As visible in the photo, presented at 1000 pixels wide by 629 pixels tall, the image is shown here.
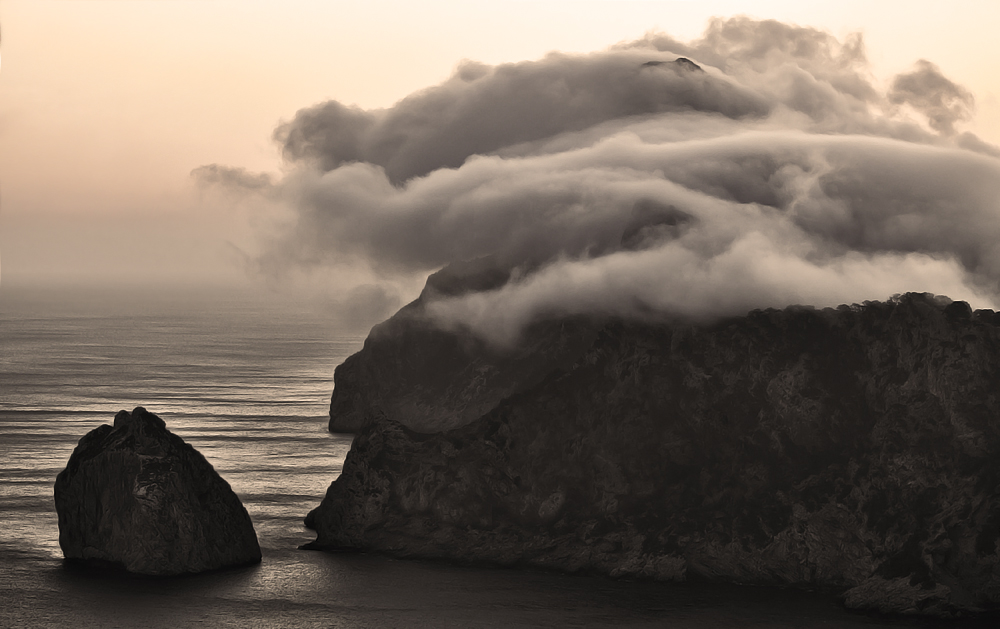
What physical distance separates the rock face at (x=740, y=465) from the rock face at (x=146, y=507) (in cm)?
769

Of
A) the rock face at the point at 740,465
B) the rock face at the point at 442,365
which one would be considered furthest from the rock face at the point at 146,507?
the rock face at the point at 442,365

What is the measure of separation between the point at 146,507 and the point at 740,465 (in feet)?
112

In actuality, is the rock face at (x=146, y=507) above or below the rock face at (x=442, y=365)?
below

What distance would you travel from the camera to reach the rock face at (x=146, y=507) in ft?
192

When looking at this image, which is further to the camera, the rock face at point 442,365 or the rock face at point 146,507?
the rock face at point 442,365

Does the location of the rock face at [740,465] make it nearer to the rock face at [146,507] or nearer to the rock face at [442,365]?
the rock face at [442,365]

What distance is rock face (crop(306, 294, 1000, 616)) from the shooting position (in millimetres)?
57281

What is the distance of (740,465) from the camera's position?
63938 millimetres

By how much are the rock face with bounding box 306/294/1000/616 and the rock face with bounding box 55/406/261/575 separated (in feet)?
25.2

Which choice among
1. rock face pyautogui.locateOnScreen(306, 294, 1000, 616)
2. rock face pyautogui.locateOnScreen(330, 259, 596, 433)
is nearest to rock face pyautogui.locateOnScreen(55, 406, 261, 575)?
rock face pyautogui.locateOnScreen(306, 294, 1000, 616)

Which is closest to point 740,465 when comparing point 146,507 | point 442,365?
point 146,507

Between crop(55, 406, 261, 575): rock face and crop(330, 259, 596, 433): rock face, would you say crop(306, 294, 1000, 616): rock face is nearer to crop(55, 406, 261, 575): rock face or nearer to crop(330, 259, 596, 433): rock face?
crop(330, 259, 596, 433): rock face

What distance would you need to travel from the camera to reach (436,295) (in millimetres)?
104625

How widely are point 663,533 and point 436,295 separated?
47.5m
